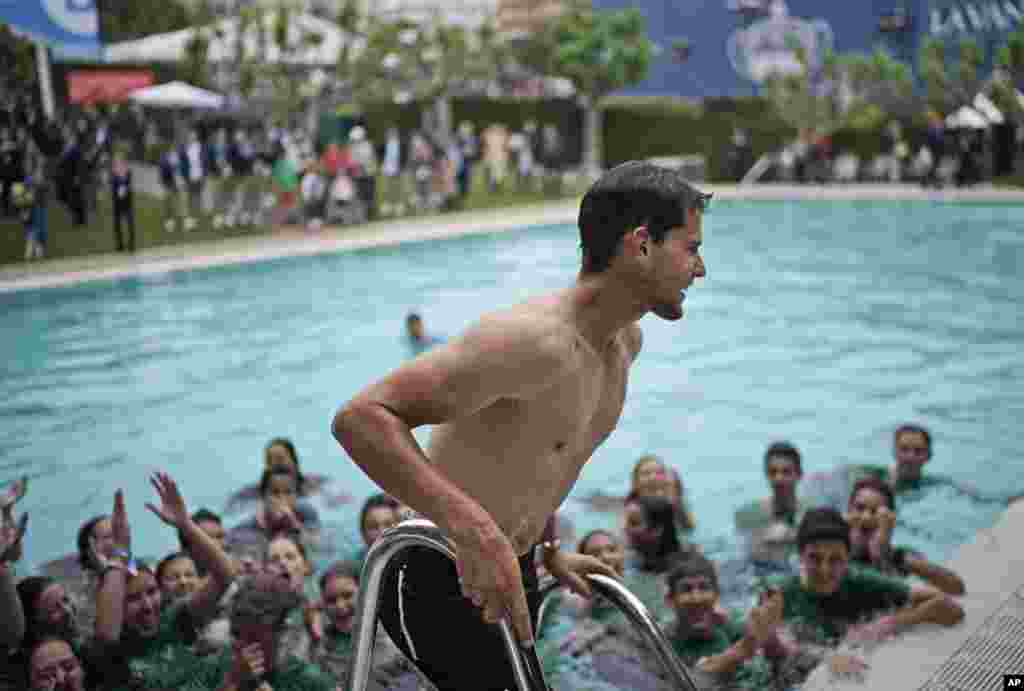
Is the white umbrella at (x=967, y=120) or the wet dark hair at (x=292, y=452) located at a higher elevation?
the white umbrella at (x=967, y=120)

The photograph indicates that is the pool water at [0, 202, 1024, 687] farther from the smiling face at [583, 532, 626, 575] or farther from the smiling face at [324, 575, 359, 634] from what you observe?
the smiling face at [324, 575, 359, 634]

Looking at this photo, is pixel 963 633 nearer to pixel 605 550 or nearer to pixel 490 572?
pixel 605 550

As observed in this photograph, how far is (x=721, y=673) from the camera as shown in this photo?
4141mm

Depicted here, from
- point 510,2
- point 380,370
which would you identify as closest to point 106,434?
point 380,370

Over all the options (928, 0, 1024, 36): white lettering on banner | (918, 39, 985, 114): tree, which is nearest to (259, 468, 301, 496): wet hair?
(918, 39, 985, 114): tree

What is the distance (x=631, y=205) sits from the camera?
1860 mm

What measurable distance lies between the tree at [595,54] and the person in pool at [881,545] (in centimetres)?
3090

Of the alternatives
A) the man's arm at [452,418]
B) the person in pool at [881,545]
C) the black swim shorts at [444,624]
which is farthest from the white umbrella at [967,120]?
the man's arm at [452,418]

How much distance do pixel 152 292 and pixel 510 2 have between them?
31308 millimetres

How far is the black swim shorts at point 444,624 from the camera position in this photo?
210 centimetres

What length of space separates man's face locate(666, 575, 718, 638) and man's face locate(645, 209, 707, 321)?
2774mm

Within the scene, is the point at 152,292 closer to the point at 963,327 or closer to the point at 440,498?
the point at 963,327

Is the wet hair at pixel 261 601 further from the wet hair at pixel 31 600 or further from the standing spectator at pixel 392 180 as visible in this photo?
the standing spectator at pixel 392 180

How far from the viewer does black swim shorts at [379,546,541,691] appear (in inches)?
82.7
